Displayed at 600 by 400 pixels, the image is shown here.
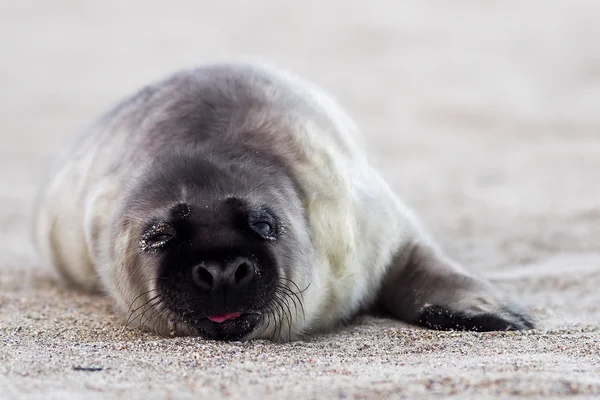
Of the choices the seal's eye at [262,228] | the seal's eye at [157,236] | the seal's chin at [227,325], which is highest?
the seal's eye at [262,228]

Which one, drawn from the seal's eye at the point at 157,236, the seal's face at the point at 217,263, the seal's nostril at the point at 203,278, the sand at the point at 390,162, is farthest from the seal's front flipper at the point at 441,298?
the seal's eye at the point at 157,236

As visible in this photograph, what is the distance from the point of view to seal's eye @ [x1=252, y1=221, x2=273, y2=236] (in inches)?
155

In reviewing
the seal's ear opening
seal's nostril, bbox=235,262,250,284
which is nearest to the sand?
seal's nostril, bbox=235,262,250,284

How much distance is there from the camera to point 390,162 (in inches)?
432

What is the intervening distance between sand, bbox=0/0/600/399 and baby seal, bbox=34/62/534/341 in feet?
0.53

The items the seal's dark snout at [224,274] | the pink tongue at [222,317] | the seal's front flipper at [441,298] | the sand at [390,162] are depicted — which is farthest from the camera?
the seal's front flipper at [441,298]

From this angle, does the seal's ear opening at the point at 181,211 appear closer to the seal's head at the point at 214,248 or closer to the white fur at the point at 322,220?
the seal's head at the point at 214,248

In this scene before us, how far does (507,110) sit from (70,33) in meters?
9.00

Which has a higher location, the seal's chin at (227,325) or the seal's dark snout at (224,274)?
the seal's dark snout at (224,274)

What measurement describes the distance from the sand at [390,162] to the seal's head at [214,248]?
0.45 ft

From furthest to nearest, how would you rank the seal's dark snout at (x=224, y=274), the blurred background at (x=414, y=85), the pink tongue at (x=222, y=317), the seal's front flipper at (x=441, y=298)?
the blurred background at (x=414, y=85) → the seal's front flipper at (x=441, y=298) → the pink tongue at (x=222, y=317) → the seal's dark snout at (x=224, y=274)

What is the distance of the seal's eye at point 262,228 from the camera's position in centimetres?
394

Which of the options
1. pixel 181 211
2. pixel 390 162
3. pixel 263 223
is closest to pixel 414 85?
pixel 390 162

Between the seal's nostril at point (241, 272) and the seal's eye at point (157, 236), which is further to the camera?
the seal's eye at point (157, 236)
